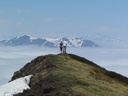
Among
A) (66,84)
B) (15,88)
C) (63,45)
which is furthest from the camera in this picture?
(63,45)

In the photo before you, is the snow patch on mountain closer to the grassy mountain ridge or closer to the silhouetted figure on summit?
the grassy mountain ridge

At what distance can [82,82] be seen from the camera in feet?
183

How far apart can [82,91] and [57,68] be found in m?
18.4

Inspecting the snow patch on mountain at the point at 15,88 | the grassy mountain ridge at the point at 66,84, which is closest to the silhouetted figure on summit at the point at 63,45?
the grassy mountain ridge at the point at 66,84

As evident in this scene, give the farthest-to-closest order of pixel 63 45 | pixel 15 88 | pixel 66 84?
pixel 63 45 → pixel 15 88 → pixel 66 84

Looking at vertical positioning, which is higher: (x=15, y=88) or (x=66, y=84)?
(x=66, y=84)

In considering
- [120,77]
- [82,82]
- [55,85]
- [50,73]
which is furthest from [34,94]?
[120,77]

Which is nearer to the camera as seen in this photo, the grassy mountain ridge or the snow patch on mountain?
the grassy mountain ridge

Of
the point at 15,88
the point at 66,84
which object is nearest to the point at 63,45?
the point at 15,88

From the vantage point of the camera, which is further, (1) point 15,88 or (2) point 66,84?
(1) point 15,88

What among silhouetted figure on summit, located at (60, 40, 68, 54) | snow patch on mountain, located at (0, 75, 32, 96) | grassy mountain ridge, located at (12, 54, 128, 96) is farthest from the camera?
silhouetted figure on summit, located at (60, 40, 68, 54)

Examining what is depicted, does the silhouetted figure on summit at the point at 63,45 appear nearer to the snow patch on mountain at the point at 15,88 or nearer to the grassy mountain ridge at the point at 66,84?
the grassy mountain ridge at the point at 66,84

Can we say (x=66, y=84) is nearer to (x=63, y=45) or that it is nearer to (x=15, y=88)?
(x=15, y=88)

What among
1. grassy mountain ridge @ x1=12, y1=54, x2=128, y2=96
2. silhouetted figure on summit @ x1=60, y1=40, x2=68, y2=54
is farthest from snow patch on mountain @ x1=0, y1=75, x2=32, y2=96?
silhouetted figure on summit @ x1=60, y1=40, x2=68, y2=54
